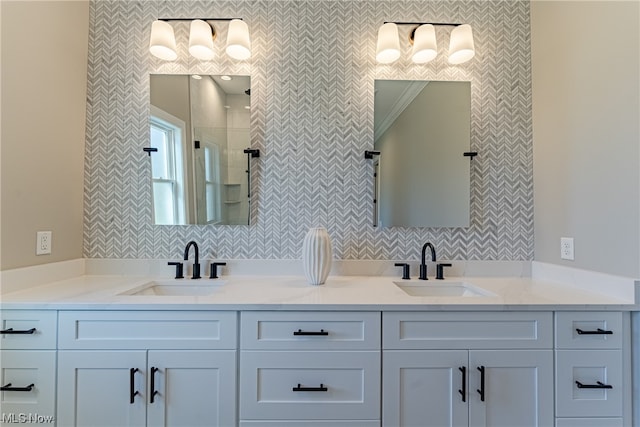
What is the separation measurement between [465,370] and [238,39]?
6.10ft

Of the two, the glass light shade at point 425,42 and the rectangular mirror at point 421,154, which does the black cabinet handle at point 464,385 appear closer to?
the rectangular mirror at point 421,154

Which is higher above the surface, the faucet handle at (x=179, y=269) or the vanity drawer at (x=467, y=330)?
the faucet handle at (x=179, y=269)

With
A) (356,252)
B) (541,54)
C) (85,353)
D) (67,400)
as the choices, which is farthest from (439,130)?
(67,400)

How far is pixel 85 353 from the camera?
1157 mm

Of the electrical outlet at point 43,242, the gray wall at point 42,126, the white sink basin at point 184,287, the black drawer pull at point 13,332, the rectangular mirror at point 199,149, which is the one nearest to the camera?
the black drawer pull at point 13,332

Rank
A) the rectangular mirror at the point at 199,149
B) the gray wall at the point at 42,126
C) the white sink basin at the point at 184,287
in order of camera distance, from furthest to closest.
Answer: the rectangular mirror at the point at 199,149, the white sink basin at the point at 184,287, the gray wall at the point at 42,126

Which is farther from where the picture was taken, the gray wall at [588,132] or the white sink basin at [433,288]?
the white sink basin at [433,288]

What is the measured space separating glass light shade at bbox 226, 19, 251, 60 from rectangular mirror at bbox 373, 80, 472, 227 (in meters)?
0.74

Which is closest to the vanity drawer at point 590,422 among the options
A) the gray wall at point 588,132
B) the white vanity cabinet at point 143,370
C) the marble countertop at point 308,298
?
the marble countertop at point 308,298

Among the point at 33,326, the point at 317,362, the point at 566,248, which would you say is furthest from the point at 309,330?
the point at 566,248

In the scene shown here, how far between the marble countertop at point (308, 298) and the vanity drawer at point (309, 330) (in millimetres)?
35

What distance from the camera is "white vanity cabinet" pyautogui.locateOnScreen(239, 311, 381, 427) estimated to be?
1.17 meters

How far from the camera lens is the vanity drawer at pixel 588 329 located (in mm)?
1179

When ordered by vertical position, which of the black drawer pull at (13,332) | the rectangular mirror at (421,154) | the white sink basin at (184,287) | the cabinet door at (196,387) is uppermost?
the rectangular mirror at (421,154)
